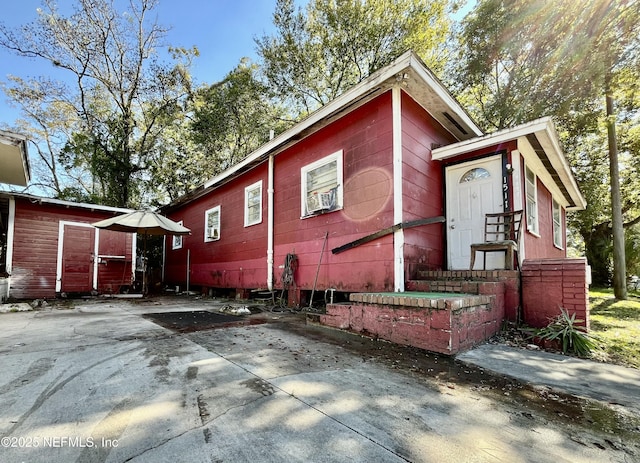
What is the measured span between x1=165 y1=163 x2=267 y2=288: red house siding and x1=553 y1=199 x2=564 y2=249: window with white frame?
8.15 m

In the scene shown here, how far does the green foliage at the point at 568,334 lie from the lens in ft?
9.88

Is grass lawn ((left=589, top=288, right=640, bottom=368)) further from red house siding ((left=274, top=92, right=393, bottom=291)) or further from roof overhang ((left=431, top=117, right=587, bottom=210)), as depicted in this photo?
roof overhang ((left=431, top=117, right=587, bottom=210))

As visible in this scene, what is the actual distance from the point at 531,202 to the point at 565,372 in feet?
13.4

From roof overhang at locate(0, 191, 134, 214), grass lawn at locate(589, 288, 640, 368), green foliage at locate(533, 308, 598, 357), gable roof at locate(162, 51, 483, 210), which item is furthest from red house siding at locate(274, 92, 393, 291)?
roof overhang at locate(0, 191, 134, 214)

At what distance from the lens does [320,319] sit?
13.0 feet

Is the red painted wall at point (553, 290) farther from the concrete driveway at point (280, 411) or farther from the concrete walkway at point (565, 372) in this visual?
the concrete driveway at point (280, 411)

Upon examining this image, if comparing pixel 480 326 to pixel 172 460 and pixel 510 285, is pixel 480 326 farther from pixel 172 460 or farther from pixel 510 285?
pixel 172 460

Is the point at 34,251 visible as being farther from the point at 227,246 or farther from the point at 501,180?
the point at 501,180

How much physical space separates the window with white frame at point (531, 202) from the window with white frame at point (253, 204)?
5.51 metres

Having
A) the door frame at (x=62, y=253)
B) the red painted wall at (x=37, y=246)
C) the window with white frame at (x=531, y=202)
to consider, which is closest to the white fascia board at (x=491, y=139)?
the window with white frame at (x=531, y=202)

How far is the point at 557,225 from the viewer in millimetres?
8953

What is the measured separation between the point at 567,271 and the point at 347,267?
2.87 m

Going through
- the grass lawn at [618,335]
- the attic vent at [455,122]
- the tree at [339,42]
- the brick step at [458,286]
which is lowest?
the grass lawn at [618,335]

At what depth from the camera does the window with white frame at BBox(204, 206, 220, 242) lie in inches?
357
